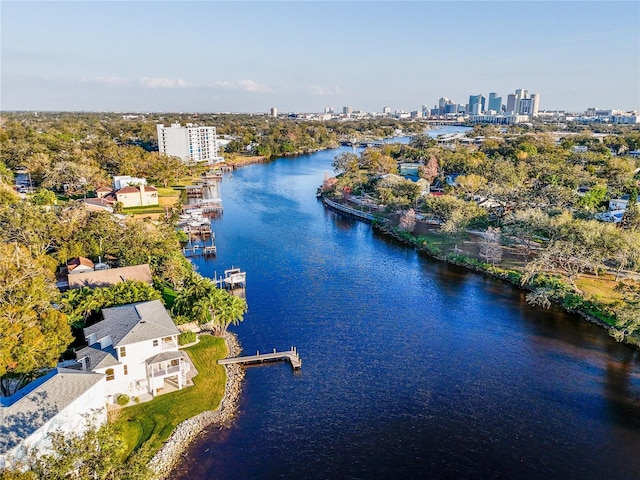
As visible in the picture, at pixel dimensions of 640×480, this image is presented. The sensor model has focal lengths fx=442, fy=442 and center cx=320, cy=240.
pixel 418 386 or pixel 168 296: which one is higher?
pixel 168 296

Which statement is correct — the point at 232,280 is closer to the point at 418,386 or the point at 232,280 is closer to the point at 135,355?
the point at 135,355

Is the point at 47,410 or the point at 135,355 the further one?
the point at 135,355

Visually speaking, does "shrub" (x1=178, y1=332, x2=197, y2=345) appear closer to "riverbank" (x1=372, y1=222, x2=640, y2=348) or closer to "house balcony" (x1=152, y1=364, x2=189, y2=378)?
"house balcony" (x1=152, y1=364, x2=189, y2=378)

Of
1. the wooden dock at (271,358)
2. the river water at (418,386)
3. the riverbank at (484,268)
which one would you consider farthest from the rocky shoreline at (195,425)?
the riverbank at (484,268)

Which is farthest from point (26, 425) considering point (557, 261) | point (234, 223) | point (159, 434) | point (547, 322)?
point (234, 223)

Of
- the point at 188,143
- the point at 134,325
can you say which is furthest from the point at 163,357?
the point at 188,143

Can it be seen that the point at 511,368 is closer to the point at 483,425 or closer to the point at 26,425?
the point at 483,425
